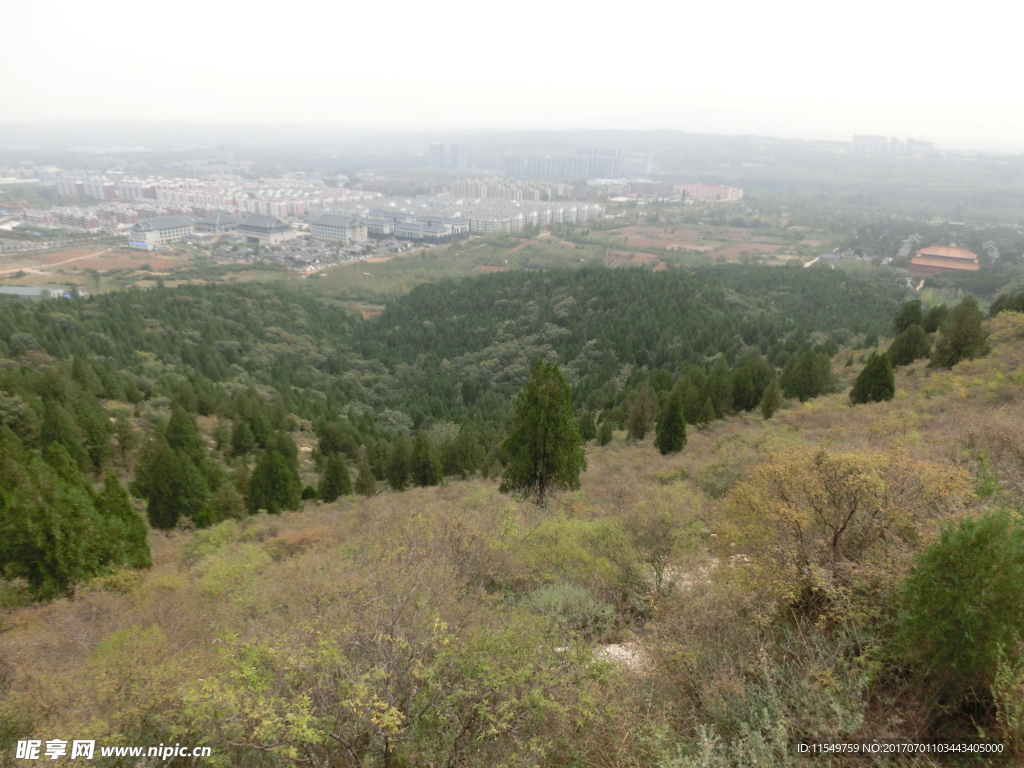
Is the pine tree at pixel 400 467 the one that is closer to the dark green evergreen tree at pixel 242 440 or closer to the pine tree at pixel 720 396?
the dark green evergreen tree at pixel 242 440

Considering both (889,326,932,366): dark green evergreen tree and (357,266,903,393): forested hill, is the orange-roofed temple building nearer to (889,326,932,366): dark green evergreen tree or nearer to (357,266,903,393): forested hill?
(357,266,903,393): forested hill

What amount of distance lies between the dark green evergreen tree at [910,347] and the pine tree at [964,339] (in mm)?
1934

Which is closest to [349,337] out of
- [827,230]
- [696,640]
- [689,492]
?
[689,492]

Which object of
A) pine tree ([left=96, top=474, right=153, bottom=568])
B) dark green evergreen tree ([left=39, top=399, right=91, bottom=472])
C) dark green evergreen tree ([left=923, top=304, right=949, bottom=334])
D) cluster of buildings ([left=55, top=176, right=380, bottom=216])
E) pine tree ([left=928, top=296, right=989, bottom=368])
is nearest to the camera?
pine tree ([left=96, top=474, right=153, bottom=568])

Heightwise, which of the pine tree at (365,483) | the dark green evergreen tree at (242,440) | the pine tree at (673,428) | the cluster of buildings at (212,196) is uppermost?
the cluster of buildings at (212,196)

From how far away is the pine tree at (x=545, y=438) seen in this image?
723 inches

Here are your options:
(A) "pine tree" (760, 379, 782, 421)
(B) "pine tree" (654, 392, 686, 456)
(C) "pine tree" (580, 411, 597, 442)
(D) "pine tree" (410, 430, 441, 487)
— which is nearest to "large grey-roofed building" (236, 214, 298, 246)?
(D) "pine tree" (410, 430, 441, 487)

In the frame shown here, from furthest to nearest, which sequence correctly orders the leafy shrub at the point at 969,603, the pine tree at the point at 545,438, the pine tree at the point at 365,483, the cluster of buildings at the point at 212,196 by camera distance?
the cluster of buildings at the point at 212,196
the pine tree at the point at 365,483
the pine tree at the point at 545,438
the leafy shrub at the point at 969,603

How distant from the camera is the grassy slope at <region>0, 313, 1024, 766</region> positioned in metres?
7.06

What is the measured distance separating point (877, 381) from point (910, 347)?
295 inches

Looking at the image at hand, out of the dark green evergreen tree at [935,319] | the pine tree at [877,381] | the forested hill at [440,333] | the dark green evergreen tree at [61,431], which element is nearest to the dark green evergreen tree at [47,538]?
the dark green evergreen tree at [61,431]

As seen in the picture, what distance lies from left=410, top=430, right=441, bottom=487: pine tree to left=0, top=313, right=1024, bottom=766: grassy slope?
367 centimetres

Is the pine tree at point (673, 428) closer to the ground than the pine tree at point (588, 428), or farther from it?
farther from it

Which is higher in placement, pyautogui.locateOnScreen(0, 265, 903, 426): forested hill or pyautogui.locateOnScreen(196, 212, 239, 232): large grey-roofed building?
pyautogui.locateOnScreen(196, 212, 239, 232): large grey-roofed building
